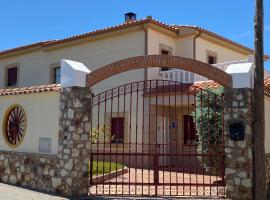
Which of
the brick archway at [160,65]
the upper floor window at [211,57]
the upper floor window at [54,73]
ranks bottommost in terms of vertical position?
the brick archway at [160,65]

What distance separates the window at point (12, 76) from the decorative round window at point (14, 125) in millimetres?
12456

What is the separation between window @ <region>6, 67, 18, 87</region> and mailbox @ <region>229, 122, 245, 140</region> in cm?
1750

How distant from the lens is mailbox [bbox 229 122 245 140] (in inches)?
371

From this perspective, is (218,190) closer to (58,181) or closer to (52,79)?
(58,181)

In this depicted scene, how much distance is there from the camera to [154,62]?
10266mm

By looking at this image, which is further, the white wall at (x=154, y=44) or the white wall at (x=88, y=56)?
the white wall at (x=88, y=56)

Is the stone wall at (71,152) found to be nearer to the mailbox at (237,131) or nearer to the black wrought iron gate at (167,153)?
the black wrought iron gate at (167,153)

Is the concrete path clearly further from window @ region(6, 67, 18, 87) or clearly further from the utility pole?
window @ region(6, 67, 18, 87)

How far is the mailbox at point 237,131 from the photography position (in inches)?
371

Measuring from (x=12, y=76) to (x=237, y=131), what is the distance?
59.9 ft

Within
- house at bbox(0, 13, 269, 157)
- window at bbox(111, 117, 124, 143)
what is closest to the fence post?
house at bbox(0, 13, 269, 157)

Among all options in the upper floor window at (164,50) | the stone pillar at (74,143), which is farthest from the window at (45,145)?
the upper floor window at (164,50)

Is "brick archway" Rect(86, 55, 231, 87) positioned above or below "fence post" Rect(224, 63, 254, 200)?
above

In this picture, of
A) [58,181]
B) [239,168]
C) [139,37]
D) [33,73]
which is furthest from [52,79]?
[239,168]
